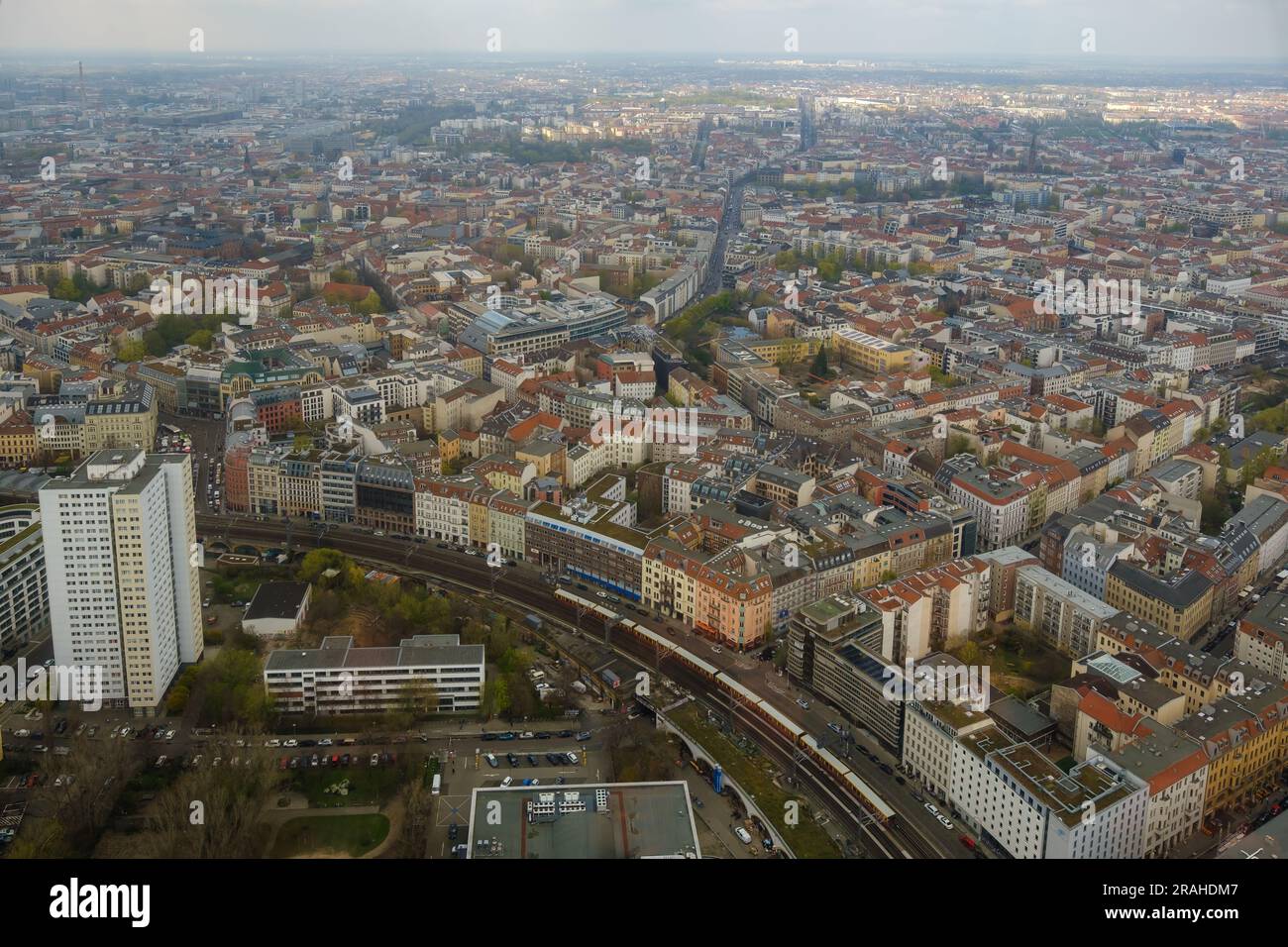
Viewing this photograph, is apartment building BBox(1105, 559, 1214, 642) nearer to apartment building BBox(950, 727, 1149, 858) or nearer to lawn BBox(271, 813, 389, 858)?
apartment building BBox(950, 727, 1149, 858)

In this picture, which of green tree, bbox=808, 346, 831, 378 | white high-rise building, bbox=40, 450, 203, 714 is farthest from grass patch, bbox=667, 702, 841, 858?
green tree, bbox=808, 346, 831, 378

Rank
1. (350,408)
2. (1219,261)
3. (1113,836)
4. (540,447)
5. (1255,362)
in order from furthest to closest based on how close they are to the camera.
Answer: (1219,261)
(1255,362)
(350,408)
(540,447)
(1113,836)

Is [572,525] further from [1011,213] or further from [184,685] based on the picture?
[1011,213]

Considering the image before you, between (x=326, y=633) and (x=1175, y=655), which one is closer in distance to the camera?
(x=1175, y=655)

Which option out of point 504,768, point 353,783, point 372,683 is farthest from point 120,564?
point 504,768

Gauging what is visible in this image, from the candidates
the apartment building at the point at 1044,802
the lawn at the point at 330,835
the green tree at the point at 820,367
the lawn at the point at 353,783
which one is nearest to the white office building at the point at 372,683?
the lawn at the point at 353,783

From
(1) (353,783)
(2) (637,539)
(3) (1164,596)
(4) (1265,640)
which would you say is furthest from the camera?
(2) (637,539)

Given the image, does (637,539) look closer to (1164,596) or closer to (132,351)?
(1164,596)
